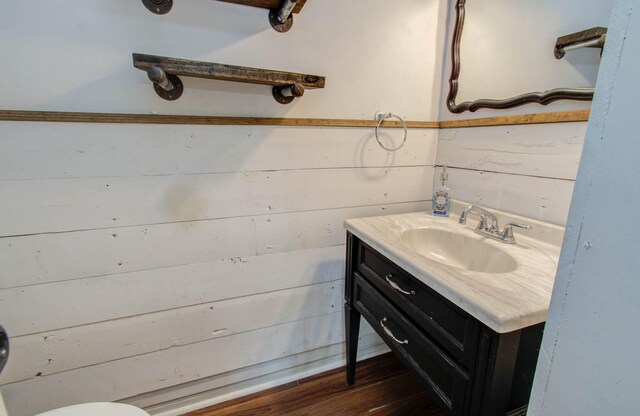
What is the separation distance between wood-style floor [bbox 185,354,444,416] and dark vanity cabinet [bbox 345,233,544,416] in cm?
51

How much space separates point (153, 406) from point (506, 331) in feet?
4.41

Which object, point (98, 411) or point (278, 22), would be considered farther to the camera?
point (278, 22)

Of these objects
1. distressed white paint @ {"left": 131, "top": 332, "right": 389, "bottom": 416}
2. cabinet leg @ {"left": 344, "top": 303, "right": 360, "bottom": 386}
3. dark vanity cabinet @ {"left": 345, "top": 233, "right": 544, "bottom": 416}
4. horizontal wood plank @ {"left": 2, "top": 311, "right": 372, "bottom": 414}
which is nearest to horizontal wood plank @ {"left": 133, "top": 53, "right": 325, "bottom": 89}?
dark vanity cabinet @ {"left": 345, "top": 233, "right": 544, "bottom": 416}

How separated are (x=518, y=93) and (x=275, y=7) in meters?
0.90

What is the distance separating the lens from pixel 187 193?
1.06m

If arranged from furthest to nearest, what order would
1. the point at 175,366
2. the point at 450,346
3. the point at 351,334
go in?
the point at 351,334 < the point at 175,366 < the point at 450,346

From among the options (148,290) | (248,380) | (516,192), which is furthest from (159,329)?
(516,192)

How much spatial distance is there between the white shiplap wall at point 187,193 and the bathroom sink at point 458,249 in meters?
0.26

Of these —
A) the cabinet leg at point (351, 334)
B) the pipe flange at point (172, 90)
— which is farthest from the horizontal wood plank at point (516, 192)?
the pipe flange at point (172, 90)

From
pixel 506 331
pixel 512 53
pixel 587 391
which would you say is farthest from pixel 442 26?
pixel 587 391

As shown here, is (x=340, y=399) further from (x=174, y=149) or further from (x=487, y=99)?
(x=487, y=99)

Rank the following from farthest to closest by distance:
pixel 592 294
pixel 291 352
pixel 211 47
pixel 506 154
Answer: pixel 291 352, pixel 506 154, pixel 211 47, pixel 592 294

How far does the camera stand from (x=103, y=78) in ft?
2.97

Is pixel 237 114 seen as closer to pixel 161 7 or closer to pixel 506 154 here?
pixel 161 7
